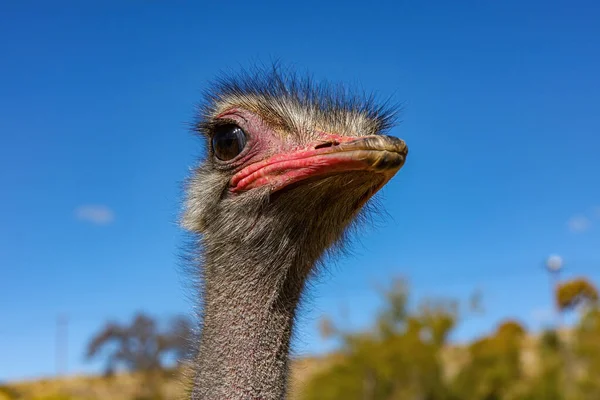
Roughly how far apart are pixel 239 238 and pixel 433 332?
2494 centimetres

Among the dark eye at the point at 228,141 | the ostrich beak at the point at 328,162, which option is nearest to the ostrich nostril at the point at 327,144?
the ostrich beak at the point at 328,162

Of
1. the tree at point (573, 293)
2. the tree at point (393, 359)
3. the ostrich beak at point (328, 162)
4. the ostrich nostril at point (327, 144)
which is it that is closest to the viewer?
the ostrich beak at point (328, 162)

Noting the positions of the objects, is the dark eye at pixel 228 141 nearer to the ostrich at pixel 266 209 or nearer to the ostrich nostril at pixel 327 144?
the ostrich at pixel 266 209

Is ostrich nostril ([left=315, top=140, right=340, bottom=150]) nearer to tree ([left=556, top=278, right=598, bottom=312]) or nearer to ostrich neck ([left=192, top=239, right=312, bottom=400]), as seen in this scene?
ostrich neck ([left=192, top=239, right=312, bottom=400])

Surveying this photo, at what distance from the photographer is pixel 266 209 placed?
8.72 ft

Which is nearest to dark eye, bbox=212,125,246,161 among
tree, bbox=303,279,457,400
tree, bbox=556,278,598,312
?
tree, bbox=303,279,457,400

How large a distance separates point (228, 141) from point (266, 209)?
0.30 metres

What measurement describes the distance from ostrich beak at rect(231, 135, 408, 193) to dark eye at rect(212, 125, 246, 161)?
0.09m

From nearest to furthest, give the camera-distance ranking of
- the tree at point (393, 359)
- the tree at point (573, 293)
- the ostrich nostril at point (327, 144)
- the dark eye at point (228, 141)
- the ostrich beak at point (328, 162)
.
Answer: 1. the ostrich beak at point (328, 162)
2. the ostrich nostril at point (327, 144)
3. the dark eye at point (228, 141)
4. the tree at point (393, 359)
5. the tree at point (573, 293)

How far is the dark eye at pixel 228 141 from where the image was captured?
2746 millimetres

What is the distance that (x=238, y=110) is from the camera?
9.30ft

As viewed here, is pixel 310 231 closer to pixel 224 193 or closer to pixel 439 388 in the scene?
pixel 224 193

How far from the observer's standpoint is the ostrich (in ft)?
7.98

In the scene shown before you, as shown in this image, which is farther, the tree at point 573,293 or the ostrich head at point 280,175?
the tree at point 573,293
